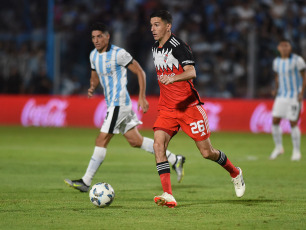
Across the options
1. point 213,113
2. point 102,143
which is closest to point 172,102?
point 102,143

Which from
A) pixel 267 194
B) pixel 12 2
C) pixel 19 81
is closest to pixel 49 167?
pixel 267 194

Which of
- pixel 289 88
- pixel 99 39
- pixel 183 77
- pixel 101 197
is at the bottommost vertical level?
pixel 101 197

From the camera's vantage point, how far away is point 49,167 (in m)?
11.5

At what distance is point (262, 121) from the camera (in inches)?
781

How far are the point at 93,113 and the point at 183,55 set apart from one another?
14.1m

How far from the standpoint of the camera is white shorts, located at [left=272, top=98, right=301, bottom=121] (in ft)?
43.2

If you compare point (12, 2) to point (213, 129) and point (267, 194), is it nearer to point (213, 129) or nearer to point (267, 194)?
point (213, 129)

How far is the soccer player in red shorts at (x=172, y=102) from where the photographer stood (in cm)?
734

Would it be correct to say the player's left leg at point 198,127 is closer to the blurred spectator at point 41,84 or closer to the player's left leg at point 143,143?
the player's left leg at point 143,143

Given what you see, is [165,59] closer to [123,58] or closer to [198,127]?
[198,127]

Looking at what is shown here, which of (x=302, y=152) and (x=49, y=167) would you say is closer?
(x=49, y=167)

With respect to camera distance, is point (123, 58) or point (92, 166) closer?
point (92, 166)

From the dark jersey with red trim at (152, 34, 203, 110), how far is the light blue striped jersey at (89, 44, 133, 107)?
1393 millimetres

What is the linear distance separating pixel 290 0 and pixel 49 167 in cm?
1249
